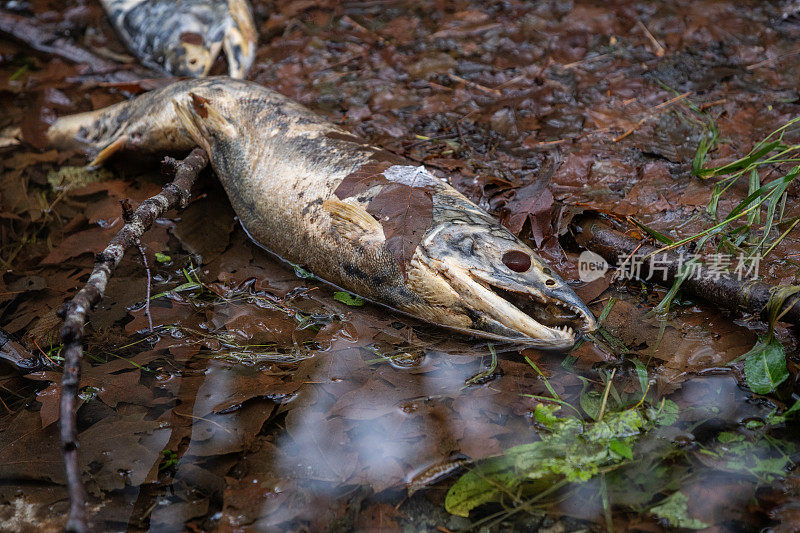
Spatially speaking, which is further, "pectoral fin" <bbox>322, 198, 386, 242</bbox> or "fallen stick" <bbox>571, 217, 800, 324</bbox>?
"pectoral fin" <bbox>322, 198, 386, 242</bbox>

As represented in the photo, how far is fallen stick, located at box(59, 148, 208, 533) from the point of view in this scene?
6.30 feet

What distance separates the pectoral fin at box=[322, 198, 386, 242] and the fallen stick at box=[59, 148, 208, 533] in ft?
3.09

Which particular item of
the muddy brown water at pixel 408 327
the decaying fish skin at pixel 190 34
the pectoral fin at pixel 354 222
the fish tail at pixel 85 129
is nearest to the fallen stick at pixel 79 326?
the muddy brown water at pixel 408 327

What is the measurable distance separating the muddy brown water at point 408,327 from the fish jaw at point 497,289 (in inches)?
4.5

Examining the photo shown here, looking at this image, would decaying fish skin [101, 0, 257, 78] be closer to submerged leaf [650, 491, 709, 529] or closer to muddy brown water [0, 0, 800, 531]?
muddy brown water [0, 0, 800, 531]

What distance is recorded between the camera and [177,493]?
223cm

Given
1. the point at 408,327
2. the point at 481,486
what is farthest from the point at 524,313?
the point at 481,486

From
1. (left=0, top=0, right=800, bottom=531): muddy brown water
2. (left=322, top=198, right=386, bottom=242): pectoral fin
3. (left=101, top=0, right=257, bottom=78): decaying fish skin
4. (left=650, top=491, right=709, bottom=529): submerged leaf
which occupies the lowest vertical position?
(left=650, top=491, right=709, bottom=529): submerged leaf

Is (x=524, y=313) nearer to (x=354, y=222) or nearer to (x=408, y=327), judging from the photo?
(x=408, y=327)

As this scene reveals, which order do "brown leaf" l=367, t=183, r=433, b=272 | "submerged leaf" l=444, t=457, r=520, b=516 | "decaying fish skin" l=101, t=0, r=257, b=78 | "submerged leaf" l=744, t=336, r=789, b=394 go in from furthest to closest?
"decaying fish skin" l=101, t=0, r=257, b=78
"brown leaf" l=367, t=183, r=433, b=272
"submerged leaf" l=744, t=336, r=789, b=394
"submerged leaf" l=444, t=457, r=520, b=516

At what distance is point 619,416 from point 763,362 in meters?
0.68

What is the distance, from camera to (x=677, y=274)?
2795 millimetres

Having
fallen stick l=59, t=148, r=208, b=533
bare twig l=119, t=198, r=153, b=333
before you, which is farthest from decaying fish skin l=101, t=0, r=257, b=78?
bare twig l=119, t=198, r=153, b=333

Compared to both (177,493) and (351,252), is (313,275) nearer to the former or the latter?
(351,252)
